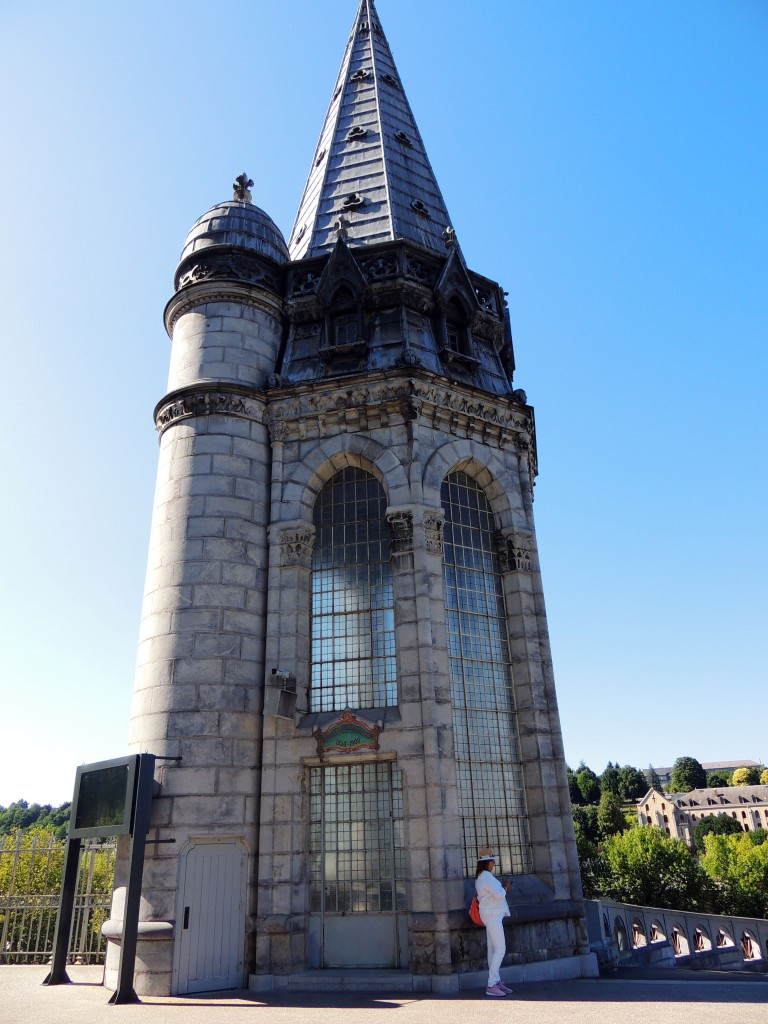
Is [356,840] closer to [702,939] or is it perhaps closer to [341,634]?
[341,634]

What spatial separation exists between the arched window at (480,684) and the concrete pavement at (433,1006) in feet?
10.00

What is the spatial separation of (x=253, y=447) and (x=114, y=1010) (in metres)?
12.1

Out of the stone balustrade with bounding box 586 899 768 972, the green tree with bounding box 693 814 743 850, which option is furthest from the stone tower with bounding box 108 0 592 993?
the green tree with bounding box 693 814 743 850

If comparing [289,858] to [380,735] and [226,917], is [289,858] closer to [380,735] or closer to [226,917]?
[226,917]

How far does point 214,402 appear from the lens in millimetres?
18500

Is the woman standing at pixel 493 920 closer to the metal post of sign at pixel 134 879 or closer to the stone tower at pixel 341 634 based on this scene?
the stone tower at pixel 341 634

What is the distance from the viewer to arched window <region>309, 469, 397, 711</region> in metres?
16.3

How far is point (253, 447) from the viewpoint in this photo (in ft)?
60.6

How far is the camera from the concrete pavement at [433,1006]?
32.9 ft

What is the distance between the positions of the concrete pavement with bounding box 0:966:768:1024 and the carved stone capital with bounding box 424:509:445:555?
8873 mm

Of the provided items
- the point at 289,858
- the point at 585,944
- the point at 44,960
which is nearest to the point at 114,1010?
the point at 289,858

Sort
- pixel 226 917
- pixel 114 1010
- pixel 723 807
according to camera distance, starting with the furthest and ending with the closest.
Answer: pixel 723 807 → pixel 226 917 → pixel 114 1010

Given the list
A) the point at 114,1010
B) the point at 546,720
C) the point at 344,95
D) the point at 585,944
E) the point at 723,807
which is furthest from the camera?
the point at 723,807

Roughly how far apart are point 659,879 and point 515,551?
57.1 meters
